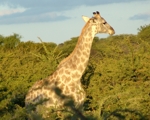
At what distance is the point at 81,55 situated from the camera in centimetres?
1023

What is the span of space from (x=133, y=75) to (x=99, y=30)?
1.90 metres

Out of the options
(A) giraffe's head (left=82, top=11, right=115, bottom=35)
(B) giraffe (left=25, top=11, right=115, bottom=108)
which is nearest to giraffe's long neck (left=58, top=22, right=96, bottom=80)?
(B) giraffe (left=25, top=11, right=115, bottom=108)

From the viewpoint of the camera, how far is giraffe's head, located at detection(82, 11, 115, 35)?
10733 mm

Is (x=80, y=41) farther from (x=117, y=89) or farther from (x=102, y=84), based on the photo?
(x=117, y=89)

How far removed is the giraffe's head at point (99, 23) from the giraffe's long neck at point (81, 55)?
121 millimetres

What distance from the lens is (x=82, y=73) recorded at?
10008 mm

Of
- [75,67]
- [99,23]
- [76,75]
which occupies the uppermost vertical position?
[99,23]

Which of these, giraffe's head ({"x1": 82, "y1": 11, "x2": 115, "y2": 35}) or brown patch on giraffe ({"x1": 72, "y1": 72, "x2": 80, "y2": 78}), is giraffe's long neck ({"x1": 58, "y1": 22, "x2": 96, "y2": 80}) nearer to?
brown patch on giraffe ({"x1": 72, "y1": 72, "x2": 80, "y2": 78})

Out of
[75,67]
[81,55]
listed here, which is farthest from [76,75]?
[81,55]

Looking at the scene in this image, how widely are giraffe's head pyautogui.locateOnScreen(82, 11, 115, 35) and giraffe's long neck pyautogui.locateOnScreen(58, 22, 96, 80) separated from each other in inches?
4.8

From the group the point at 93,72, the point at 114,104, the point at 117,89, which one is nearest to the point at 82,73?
the point at 93,72

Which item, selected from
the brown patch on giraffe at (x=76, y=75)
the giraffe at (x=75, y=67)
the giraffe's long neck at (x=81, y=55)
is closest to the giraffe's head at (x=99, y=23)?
the giraffe at (x=75, y=67)

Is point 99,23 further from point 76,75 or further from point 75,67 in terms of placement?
point 76,75

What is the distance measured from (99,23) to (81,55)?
876 mm
